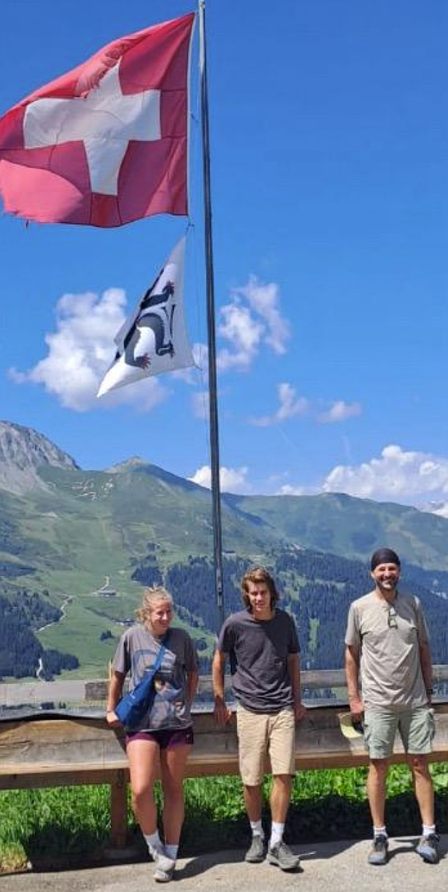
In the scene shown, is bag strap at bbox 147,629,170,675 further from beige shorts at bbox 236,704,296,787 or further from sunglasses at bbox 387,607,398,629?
sunglasses at bbox 387,607,398,629

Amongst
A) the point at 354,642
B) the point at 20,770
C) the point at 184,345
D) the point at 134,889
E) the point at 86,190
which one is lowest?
the point at 134,889

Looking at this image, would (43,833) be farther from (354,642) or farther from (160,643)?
(354,642)

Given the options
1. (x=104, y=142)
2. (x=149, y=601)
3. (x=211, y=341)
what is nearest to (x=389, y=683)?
(x=149, y=601)

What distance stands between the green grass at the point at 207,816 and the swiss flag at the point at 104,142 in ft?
18.5

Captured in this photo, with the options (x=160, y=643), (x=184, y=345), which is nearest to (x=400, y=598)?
(x=160, y=643)

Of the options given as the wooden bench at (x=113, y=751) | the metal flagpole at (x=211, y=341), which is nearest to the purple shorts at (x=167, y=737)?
the wooden bench at (x=113, y=751)

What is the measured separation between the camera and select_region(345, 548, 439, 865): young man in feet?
Result: 21.2

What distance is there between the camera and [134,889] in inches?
231

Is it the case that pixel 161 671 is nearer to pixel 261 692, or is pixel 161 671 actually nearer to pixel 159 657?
pixel 159 657

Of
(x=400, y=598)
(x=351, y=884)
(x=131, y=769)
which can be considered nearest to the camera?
(x=351, y=884)

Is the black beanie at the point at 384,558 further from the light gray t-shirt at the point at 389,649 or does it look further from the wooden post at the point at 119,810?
the wooden post at the point at 119,810

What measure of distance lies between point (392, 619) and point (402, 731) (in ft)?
2.37

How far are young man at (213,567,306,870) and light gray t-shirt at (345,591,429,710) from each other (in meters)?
0.44

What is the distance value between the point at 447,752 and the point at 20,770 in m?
2.83
